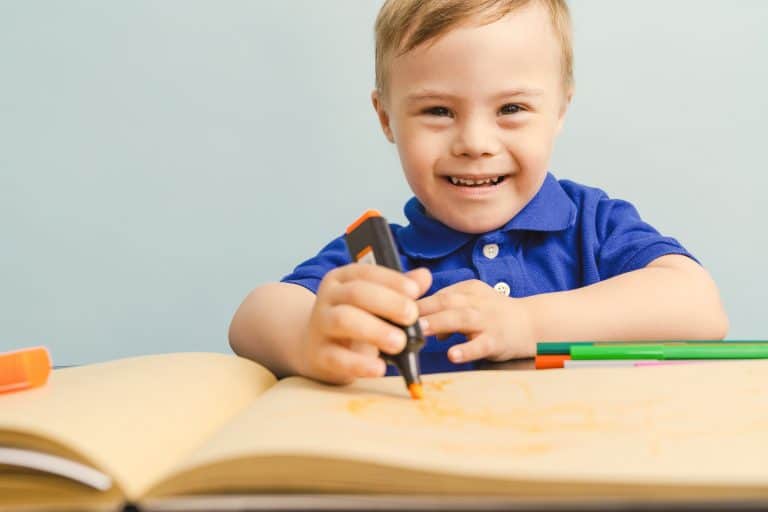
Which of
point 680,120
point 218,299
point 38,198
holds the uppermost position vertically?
point 680,120

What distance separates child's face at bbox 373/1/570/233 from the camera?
2.64 feet

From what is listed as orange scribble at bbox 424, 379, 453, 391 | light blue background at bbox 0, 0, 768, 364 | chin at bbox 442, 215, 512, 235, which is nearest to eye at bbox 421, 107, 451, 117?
chin at bbox 442, 215, 512, 235

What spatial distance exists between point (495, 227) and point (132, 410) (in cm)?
47

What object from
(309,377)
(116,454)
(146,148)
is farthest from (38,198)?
(116,454)

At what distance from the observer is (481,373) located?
0.60 meters

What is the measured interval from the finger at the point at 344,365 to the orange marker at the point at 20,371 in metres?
0.17

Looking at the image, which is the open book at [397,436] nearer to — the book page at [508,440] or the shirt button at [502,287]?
the book page at [508,440]

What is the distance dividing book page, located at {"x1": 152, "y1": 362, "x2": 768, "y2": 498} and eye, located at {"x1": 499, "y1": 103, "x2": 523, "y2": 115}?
0.34 metres

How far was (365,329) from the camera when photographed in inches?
20.9

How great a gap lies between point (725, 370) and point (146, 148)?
1035 mm

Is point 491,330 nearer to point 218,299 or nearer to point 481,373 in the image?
point 481,373

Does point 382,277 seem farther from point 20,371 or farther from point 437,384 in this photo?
point 20,371

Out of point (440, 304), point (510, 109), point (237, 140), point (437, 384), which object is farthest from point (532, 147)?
point (237, 140)

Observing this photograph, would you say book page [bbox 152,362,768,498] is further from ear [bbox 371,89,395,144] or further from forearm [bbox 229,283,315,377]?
ear [bbox 371,89,395,144]
